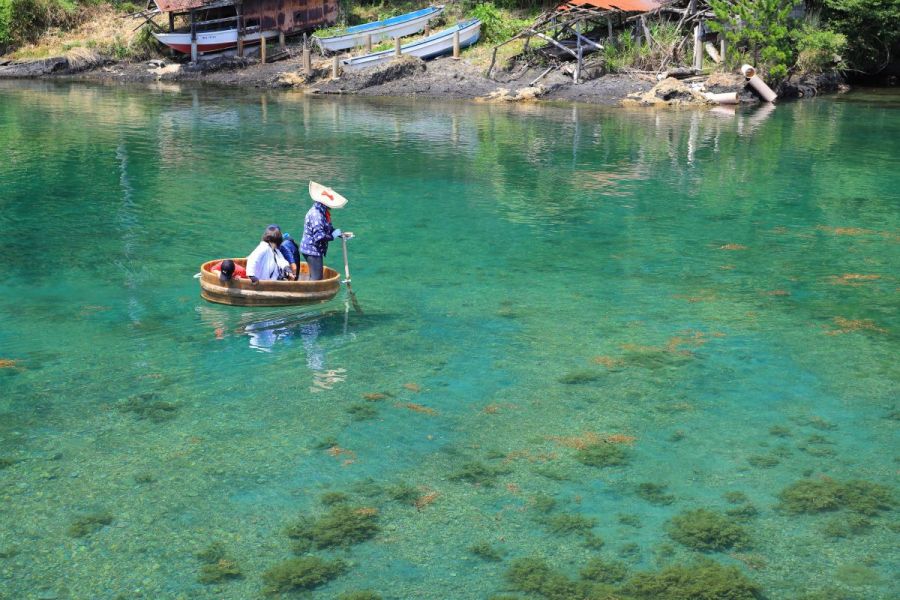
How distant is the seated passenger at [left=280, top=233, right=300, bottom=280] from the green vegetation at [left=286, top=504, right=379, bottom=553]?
616 cm

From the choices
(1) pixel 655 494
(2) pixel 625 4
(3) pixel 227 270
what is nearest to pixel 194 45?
(2) pixel 625 4

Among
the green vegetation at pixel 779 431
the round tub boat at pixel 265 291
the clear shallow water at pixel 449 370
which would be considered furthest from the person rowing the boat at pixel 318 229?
the green vegetation at pixel 779 431

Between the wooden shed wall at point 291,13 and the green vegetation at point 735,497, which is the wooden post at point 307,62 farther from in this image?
the green vegetation at point 735,497

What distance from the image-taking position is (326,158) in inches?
1067

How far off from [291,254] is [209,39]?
3734cm

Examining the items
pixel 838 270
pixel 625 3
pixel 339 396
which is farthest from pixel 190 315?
Answer: pixel 625 3

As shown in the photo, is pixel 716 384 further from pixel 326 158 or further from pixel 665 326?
pixel 326 158

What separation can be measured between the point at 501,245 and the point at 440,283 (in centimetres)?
278

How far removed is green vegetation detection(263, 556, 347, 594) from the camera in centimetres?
808

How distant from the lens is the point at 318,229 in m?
14.5

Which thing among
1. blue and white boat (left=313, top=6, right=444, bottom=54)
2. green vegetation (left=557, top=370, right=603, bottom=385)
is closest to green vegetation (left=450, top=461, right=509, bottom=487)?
green vegetation (left=557, top=370, right=603, bottom=385)

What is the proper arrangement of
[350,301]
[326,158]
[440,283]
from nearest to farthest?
[350,301]
[440,283]
[326,158]

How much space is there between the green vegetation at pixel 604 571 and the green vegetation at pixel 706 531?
0.70 metres

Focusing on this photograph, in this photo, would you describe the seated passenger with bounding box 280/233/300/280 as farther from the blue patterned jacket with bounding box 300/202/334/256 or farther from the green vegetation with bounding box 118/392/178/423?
the green vegetation with bounding box 118/392/178/423
